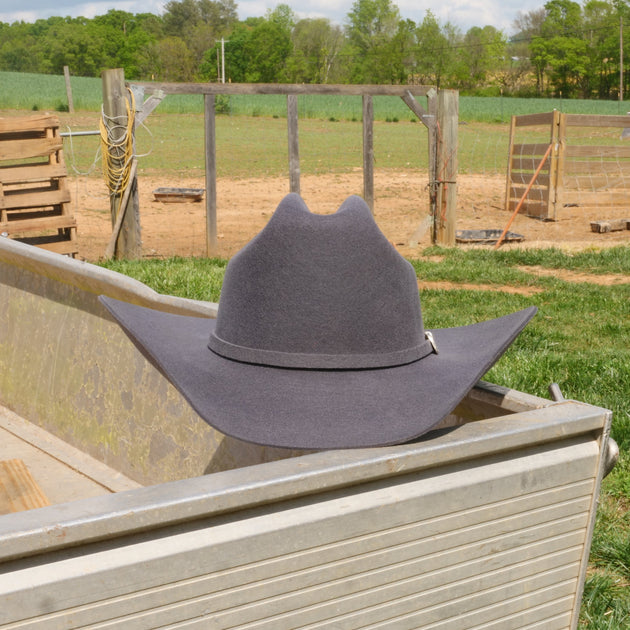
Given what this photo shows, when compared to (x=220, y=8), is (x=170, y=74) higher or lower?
lower

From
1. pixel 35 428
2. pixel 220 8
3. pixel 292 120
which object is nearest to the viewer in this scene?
pixel 35 428

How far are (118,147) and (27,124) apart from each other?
39.4 inches

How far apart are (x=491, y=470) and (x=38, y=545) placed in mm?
767

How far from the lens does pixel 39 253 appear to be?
3.54 metres

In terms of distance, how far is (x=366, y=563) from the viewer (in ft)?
4.58

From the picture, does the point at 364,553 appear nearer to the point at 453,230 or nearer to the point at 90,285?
the point at 90,285

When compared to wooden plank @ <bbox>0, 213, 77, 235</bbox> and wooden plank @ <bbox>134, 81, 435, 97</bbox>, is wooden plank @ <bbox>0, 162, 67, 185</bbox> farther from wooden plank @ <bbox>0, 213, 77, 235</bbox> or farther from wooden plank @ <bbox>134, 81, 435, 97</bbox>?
wooden plank @ <bbox>134, 81, 435, 97</bbox>

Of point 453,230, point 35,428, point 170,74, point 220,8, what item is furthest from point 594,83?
point 35,428

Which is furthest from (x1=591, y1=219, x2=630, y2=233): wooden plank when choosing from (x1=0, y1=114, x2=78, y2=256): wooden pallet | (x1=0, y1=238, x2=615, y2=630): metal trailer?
(x1=0, y1=238, x2=615, y2=630): metal trailer

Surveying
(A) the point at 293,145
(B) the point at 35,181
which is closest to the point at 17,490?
(B) the point at 35,181

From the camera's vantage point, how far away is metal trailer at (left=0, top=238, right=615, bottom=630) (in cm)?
116

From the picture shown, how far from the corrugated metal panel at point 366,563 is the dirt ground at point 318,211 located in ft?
27.3

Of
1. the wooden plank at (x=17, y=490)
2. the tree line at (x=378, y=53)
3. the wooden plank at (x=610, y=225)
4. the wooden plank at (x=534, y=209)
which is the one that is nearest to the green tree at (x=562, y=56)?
the tree line at (x=378, y=53)

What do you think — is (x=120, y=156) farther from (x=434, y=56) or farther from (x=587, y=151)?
(x=434, y=56)
